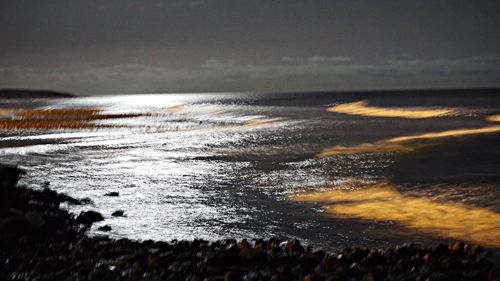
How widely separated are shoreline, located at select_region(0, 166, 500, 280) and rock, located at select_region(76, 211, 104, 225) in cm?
248

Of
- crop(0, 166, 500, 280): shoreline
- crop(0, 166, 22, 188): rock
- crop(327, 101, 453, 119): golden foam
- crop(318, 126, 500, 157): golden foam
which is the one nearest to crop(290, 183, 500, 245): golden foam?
crop(0, 166, 500, 280): shoreline

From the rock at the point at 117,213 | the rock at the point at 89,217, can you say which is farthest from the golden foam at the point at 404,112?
the rock at the point at 89,217

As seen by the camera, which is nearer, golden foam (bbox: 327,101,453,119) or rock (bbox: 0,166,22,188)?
rock (bbox: 0,166,22,188)

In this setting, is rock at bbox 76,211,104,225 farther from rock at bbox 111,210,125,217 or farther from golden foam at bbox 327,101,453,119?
golden foam at bbox 327,101,453,119

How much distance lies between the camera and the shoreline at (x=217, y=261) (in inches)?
412

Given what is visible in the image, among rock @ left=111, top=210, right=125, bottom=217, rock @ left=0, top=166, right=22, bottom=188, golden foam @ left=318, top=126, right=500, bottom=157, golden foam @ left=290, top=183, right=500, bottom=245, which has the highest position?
rock @ left=0, top=166, right=22, bottom=188

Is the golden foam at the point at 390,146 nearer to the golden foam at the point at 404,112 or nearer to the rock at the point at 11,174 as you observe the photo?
the rock at the point at 11,174

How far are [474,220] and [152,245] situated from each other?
10672 mm

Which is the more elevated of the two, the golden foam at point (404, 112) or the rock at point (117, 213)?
the golden foam at point (404, 112)

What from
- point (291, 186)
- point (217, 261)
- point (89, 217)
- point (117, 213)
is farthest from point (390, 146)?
point (217, 261)

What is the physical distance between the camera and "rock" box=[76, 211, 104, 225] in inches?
656

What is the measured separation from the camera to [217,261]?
11125 millimetres

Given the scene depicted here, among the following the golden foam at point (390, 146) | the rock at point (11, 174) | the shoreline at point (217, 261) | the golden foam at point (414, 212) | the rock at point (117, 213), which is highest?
the rock at point (11, 174)

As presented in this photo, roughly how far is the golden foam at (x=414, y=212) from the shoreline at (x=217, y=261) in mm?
2415
